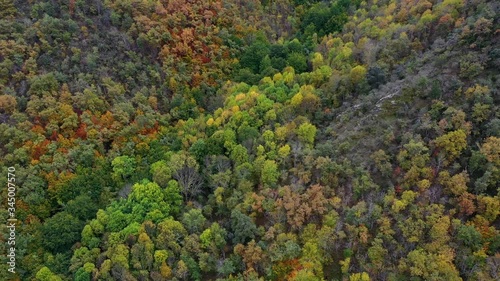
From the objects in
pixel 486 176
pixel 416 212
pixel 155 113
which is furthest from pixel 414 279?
Answer: pixel 155 113

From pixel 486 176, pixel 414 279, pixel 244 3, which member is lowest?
pixel 414 279

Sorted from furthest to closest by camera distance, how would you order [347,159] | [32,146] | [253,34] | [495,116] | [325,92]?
[253,34]
[325,92]
[32,146]
[347,159]
[495,116]

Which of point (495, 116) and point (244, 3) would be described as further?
point (244, 3)

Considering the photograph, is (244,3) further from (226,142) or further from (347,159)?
(347,159)

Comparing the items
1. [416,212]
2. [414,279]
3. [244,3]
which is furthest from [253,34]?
[414,279]

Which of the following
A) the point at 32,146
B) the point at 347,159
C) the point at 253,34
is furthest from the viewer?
the point at 253,34

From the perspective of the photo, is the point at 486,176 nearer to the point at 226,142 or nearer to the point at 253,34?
the point at 226,142

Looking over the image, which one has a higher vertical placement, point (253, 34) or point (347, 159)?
point (253, 34)
